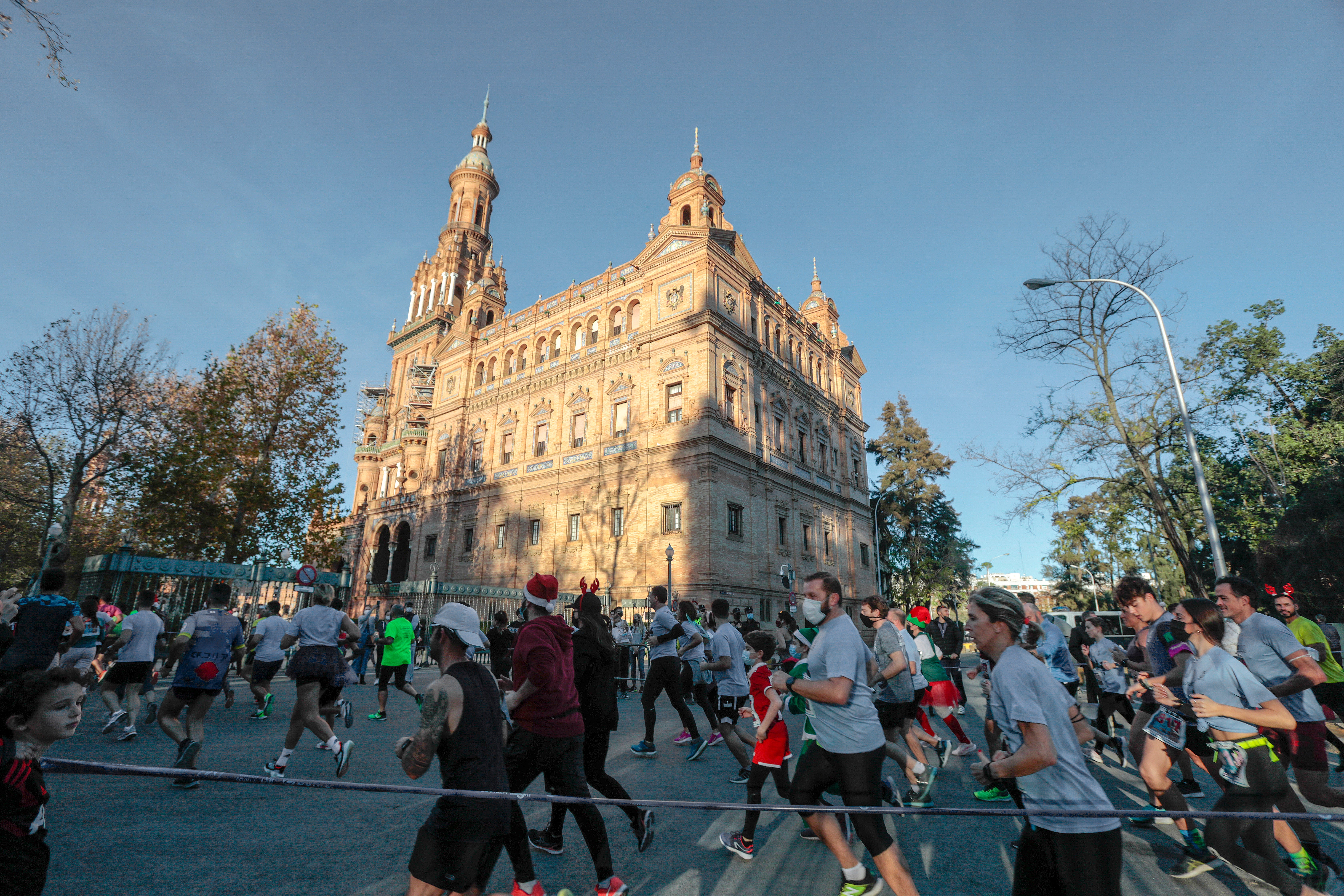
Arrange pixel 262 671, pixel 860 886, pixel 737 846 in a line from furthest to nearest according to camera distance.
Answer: pixel 262 671 < pixel 737 846 < pixel 860 886

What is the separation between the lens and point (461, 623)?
3375 millimetres

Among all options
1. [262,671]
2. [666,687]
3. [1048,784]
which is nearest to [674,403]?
[262,671]

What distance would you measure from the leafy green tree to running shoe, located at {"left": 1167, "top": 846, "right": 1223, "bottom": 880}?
34537mm

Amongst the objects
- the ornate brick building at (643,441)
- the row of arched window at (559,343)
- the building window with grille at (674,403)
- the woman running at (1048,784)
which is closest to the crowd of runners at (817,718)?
the woman running at (1048,784)

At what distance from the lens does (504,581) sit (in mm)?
30422

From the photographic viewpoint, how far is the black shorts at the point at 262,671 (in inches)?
392

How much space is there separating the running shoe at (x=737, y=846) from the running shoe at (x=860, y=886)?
816 mm

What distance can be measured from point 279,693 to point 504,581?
55.6 ft

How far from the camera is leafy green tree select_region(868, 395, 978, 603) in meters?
38.2

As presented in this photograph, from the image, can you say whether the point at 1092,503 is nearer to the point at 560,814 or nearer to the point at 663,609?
the point at 663,609

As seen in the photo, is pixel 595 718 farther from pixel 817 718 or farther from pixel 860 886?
pixel 860 886

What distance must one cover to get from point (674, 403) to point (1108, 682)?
20.7 metres

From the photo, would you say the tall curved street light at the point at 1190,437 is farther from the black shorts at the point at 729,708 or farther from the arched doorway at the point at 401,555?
the arched doorway at the point at 401,555

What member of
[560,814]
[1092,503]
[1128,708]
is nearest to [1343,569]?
[1092,503]
